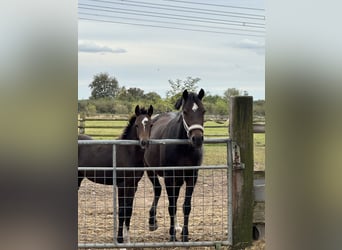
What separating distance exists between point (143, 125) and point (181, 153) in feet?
1.16

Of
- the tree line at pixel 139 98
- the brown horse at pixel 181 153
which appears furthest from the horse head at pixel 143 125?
the tree line at pixel 139 98

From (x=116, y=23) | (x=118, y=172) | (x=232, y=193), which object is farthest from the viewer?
(x=116, y=23)

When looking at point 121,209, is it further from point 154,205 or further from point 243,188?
point 243,188

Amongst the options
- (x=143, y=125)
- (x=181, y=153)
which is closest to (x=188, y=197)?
(x=181, y=153)

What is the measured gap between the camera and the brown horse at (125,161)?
2.50m

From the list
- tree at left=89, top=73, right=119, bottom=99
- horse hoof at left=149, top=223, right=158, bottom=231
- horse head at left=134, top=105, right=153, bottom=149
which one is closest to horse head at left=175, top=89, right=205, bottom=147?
horse head at left=134, top=105, right=153, bottom=149

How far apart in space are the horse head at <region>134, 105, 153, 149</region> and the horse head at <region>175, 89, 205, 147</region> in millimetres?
221

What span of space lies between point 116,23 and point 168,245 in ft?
5.25

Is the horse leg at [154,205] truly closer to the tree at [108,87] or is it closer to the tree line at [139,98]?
the tree at [108,87]

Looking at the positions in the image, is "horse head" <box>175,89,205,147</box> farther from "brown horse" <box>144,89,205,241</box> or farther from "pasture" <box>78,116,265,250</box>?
"pasture" <box>78,116,265,250</box>
